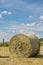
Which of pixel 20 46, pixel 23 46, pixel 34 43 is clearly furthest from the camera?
pixel 20 46

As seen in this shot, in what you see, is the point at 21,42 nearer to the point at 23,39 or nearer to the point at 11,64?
the point at 23,39

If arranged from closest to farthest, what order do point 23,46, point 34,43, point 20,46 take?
1. point 34,43
2. point 23,46
3. point 20,46

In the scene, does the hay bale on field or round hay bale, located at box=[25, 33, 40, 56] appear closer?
the hay bale on field

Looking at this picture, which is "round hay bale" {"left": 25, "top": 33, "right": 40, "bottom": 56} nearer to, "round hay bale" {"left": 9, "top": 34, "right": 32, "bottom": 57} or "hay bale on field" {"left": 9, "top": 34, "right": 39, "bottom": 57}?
"hay bale on field" {"left": 9, "top": 34, "right": 39, "bottom": 57}

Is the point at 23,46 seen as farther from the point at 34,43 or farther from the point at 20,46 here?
A: the point at 34,43

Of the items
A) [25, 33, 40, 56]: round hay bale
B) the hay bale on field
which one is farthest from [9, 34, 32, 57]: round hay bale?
[25, 33, 40, 56]: round hay bale

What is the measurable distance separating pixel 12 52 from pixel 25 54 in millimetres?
1036

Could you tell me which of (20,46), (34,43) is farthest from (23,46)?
(34,43)

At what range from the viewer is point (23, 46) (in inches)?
599

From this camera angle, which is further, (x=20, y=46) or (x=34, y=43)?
(x=20, y=46)

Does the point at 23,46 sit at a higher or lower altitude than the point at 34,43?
lower

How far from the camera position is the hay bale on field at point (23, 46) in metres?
14.7

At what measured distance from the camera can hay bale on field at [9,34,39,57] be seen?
14677 millimetres

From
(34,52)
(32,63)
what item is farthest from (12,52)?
(32,63)
